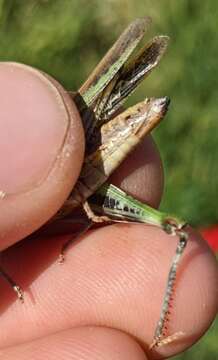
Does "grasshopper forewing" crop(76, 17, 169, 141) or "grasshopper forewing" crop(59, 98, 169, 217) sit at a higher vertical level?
"grasshopper forewing" crop(76, 17, 169, 141)

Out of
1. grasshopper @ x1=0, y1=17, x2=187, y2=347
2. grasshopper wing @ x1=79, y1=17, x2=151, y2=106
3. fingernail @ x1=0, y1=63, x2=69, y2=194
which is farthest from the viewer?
grasshopper wing @ x1=79, y1=17, x2=151, y2=106

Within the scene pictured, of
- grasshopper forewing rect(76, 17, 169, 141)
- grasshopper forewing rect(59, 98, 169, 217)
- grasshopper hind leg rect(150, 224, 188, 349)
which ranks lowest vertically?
grasshopper hind leg rect(150, 224, 188, 349)

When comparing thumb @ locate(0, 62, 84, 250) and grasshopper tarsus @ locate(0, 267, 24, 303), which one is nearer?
thumb @ locate(0, 62, 84, 250)

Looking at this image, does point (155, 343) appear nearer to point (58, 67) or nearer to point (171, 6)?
point (58, 67)

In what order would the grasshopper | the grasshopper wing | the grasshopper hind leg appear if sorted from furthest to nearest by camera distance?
the grasshopper wing → the grasshopper → the grasshopper hind leg

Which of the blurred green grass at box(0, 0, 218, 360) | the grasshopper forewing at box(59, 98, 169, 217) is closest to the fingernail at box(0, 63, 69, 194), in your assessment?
the grasshopper forewing at box(59, 98, 169, 217)

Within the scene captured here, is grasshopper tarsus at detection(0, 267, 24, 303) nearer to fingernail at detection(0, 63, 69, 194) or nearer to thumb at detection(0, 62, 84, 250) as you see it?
thumb at detection(0, 62, 84, 250)

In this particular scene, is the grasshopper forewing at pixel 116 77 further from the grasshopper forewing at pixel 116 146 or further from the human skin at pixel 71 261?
the human skin at pixel 71 261

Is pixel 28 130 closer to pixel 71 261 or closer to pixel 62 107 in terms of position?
pixel 62 107
